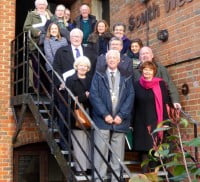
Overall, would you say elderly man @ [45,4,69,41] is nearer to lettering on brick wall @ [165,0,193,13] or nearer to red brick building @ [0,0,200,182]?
red brick building @ [0,0,200,182]

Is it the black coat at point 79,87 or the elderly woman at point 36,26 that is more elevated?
the elderly woman at point 36,26

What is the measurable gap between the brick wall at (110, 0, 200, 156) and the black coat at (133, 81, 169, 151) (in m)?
0.48

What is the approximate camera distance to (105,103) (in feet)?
14.8

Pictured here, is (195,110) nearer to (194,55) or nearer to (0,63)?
(194,55)

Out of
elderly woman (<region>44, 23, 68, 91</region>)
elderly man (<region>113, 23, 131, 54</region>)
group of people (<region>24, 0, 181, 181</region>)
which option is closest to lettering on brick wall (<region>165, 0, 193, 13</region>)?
elderly man (<region>113, 23, 131, 54</region>)

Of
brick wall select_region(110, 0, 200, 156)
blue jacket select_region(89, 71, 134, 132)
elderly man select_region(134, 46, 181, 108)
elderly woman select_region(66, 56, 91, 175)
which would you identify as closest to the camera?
blue jacket select_region(89, 71, 134, 132)

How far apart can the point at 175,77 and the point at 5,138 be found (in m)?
3.06

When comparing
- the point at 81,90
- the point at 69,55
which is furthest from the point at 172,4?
the point at 81,90

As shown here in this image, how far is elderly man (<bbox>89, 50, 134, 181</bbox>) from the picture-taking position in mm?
4461

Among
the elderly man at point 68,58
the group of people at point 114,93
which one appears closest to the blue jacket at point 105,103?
the group of people at point 114,93

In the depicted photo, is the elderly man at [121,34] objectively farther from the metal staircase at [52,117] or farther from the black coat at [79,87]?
the black coat at [79,87]

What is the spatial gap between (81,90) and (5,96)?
8.88 ft

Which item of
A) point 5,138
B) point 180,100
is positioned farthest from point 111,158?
point 5,138

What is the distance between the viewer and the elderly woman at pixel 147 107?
4752 millimetres
